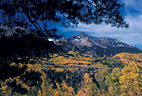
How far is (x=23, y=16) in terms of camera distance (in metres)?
4.66

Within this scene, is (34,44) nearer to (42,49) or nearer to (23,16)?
(42,49)

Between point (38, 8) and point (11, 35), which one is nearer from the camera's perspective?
point (11, 35)

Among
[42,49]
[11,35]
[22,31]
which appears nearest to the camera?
[11,35]

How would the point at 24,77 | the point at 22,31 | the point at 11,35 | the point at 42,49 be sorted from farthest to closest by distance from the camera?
the point at 24,77
the point at 42,49
the point at 22,31
the point at 11,35

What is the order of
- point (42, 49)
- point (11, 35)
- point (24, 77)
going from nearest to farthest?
point (11, 35), point (42, 49), point (24, 77)

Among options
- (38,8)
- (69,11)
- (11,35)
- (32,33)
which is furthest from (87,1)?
(11,35)

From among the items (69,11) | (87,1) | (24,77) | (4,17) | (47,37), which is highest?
(87,1)

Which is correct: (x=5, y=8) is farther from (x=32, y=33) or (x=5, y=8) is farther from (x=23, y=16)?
(x=32, y=33)

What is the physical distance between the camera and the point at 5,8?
14.3ft

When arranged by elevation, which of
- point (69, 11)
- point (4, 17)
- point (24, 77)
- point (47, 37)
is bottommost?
point (24, 77)

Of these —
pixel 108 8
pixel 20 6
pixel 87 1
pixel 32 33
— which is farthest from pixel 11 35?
pixel 108 8

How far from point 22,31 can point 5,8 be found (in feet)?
2.74

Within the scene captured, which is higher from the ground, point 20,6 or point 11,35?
point 20,6

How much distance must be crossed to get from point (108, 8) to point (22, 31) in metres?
2.77
